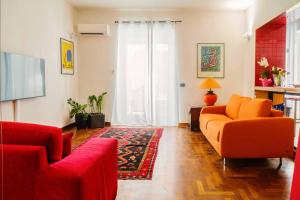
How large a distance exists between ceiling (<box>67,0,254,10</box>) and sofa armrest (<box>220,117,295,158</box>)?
3.25m

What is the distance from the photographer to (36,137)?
4.59 feet

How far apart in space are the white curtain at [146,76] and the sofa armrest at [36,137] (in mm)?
4854

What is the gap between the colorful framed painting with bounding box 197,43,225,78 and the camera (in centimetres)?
627

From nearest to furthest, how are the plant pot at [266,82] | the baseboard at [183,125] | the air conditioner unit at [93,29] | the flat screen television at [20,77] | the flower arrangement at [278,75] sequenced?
the flat screen television at [20,77] < the flower arrangement at [278,75] < the plant pot at [266,82] < the air conditioner unit at [93,29] < the baseboard at [183,125]

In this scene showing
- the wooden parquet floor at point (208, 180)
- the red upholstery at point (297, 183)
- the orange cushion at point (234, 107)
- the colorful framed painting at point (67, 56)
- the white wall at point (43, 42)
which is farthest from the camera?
the colorful framed painting at point (67, 56)

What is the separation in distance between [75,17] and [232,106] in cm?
388

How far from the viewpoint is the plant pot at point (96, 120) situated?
231 inches

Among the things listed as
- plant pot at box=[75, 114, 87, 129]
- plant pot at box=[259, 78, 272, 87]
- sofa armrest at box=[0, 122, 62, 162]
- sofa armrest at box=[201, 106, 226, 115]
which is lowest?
plant pot at box=[75, 114, 87, 129]

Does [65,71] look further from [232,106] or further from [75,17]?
[232,106]

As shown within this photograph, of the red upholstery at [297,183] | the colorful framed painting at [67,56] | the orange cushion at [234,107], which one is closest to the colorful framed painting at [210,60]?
the orange cushion at [234,107]

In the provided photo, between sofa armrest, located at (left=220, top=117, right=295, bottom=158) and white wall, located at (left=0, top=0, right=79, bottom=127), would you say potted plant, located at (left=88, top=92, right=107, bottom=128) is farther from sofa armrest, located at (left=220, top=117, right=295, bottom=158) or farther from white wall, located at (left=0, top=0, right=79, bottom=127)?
sofa armrest, located at (left=220, top=117, right=295, bottom=158)

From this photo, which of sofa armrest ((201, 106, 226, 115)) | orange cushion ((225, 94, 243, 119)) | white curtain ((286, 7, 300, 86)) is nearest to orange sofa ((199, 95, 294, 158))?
orange cushion ((225, 94, 243, 119))

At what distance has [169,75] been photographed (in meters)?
6.25

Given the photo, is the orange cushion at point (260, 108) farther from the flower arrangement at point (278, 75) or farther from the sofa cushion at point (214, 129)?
the flower arrangement at point (278, 75)
